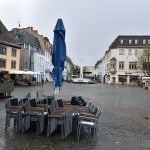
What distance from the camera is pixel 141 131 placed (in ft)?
40.3

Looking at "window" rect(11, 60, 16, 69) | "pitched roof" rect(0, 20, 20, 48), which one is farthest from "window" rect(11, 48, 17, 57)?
"pitched roof" rect(0, 20, 20, 48)

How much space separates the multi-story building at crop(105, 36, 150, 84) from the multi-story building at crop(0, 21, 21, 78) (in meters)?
43.6

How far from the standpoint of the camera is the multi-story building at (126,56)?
106312 millimetres

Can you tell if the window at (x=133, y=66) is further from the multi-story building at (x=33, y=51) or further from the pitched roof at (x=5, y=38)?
the pitched roof at (x=5, y=38)

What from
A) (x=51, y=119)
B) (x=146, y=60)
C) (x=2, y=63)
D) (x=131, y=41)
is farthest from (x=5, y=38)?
(x=51, y=119)

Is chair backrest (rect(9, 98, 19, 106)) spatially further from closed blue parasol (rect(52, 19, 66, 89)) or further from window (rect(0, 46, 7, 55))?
window (rect(0, 46, 7, 55))

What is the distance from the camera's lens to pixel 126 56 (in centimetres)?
10675

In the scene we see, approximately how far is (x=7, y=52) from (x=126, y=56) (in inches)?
1919

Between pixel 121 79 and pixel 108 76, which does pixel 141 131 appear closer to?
pixel 121 79

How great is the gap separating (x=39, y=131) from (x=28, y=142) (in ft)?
3.58

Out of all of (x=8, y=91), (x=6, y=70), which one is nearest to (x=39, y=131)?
(x=8, y=91)

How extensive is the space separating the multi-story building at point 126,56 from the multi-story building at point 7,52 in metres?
43.6

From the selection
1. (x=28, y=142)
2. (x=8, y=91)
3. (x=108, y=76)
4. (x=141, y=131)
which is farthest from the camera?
(x=108, y=76)

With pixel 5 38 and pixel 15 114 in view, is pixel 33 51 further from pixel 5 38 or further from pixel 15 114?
pixel 15 114
